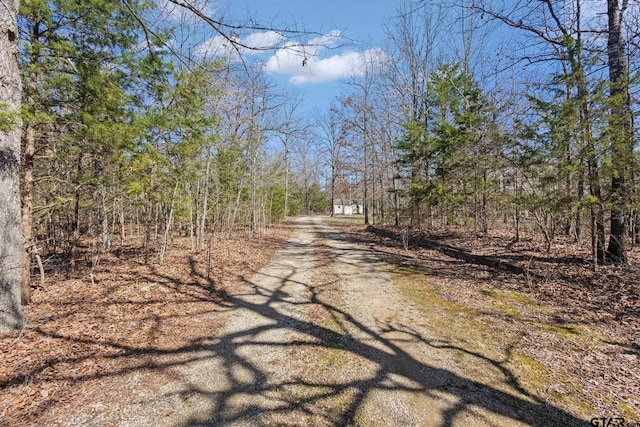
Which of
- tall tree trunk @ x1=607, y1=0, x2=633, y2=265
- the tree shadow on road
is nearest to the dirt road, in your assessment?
the tree shadow on road

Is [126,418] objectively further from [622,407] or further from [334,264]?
[334,264]

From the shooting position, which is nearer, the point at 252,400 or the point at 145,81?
the point at 252,400

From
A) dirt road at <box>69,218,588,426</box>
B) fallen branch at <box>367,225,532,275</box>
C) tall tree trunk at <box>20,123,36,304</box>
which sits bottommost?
dirt road at <box>69,218,588,426</box>

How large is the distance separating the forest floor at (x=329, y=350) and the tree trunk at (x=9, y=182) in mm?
435

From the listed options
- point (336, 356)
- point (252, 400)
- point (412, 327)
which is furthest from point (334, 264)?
point (252, 400)

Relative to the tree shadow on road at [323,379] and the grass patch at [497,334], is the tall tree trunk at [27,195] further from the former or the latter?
the grass patch at [497,334]

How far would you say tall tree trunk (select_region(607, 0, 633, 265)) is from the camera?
16.8 ft

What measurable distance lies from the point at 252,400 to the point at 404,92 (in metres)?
17.1

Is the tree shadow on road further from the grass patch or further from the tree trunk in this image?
the tree trunk

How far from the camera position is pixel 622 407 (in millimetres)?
2514

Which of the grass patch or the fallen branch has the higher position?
the fallen branch

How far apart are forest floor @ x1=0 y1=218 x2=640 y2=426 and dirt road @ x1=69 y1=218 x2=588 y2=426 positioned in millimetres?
17

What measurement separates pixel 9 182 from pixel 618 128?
9.63m

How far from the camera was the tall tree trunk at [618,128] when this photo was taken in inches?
201
